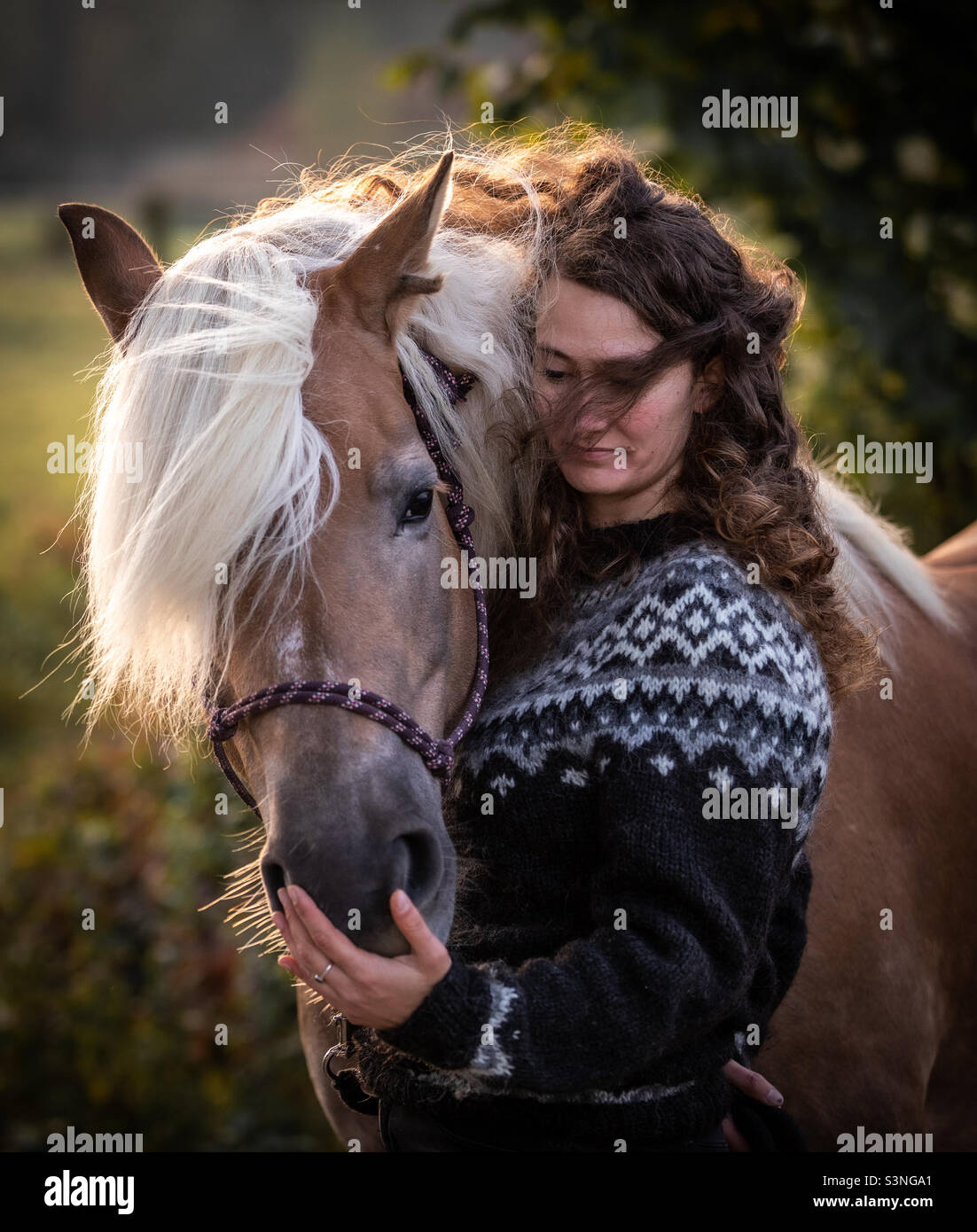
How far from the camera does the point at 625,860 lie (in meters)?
1.32

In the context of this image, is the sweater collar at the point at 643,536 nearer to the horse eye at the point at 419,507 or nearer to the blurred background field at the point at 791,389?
the horse eye at the point at 419,507

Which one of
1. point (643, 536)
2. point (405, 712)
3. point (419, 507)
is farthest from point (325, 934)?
point (643, 536)

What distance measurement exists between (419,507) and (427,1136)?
0.96 meters

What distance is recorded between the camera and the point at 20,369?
9320 mm

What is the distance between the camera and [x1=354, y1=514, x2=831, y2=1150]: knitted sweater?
1269 millimetres

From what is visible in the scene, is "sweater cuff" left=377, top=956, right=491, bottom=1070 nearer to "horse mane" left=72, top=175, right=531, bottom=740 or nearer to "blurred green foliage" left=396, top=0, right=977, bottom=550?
"horse mane" left=72, top=175, right=531, bottom=740

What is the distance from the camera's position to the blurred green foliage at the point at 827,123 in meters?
4.19

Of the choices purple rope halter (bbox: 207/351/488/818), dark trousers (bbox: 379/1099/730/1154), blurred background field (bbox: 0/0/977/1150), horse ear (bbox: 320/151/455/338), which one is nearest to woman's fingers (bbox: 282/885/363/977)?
purple rope halter (bbox: 207/351/488/818)

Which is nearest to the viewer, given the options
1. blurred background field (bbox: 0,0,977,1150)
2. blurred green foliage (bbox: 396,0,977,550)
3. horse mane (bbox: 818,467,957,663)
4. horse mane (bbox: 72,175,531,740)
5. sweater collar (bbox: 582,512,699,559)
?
horse mane (bbox: 72,175,531,740)

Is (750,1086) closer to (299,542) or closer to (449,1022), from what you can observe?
(449,1022)

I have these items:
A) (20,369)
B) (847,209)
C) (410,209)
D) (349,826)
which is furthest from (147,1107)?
(20,369)

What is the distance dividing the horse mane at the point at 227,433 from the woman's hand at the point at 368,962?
1.27 ft

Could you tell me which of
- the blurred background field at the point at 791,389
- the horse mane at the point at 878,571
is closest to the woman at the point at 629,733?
the horse mane at the point at 878,571
